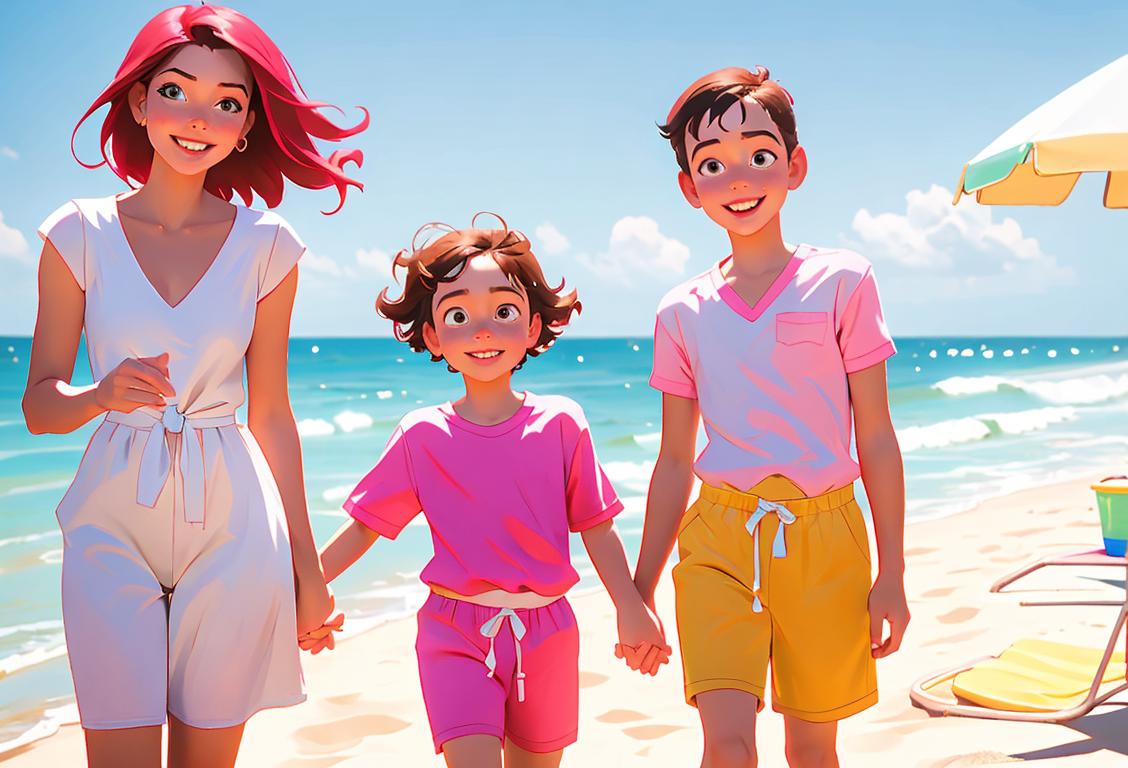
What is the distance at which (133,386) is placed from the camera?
2.35m

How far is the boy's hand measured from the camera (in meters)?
2.96

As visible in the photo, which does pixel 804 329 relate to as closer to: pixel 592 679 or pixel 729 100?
pixel 729 100

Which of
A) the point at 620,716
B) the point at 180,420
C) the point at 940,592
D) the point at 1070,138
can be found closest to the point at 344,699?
the point at 620,716

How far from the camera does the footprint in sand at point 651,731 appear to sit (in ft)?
16.6

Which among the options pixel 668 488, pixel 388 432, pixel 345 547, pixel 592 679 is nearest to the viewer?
pixel 345 547

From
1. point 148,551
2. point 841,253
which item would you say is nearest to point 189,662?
point 148,551

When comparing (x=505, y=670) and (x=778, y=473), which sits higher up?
(x=778, y=473)

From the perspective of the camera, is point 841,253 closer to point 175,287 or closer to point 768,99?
point 768,99

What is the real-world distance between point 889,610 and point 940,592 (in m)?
5.01

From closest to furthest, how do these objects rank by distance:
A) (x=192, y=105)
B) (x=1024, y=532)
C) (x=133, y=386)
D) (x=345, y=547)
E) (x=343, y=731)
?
(x=133, y=386)
(x=192, y=105)
(x=345, y=547)
(x=343, y=731)
(x=1024, y=532)

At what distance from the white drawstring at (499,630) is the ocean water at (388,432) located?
12.5 ft

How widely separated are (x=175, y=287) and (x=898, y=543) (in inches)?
76.5

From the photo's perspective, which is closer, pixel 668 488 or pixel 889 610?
pixel 889 610

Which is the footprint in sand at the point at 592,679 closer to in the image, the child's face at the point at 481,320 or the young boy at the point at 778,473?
the young boy at the point at 778,473
